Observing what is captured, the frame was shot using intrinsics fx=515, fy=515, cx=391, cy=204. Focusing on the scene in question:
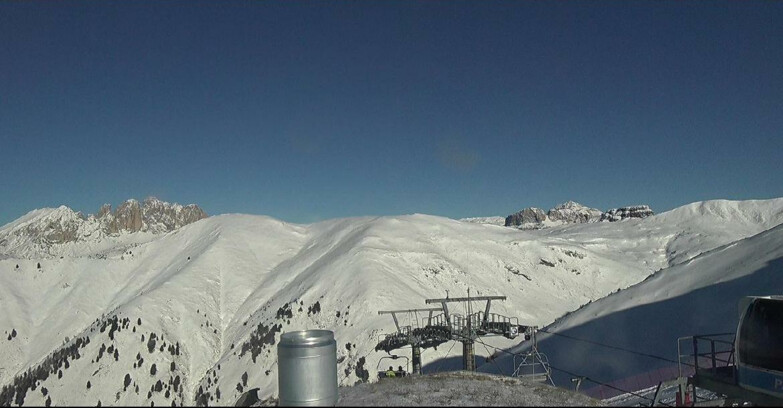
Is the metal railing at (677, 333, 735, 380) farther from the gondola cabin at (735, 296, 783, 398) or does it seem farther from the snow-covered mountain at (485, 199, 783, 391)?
the snow-covered mountain at (485, 199, 783, 391)

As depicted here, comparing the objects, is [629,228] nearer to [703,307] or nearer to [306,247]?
[306,247]

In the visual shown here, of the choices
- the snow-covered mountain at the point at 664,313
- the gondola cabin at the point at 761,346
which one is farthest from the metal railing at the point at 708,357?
the snow-covered mountain at the point at 664,313

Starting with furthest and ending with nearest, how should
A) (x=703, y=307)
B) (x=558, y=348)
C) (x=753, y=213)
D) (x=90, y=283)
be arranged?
(x=753, y=213) → (x=90, y=283) → (x=558, y=348) → (x=703, y=307)

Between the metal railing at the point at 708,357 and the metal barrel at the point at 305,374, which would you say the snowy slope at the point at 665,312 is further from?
the metal barrel at the point at 305,374

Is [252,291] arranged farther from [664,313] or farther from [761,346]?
[761,346]

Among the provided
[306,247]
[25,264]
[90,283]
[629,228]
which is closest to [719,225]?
[629,228]

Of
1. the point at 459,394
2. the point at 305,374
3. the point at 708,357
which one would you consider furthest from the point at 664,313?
the point at 305,374
